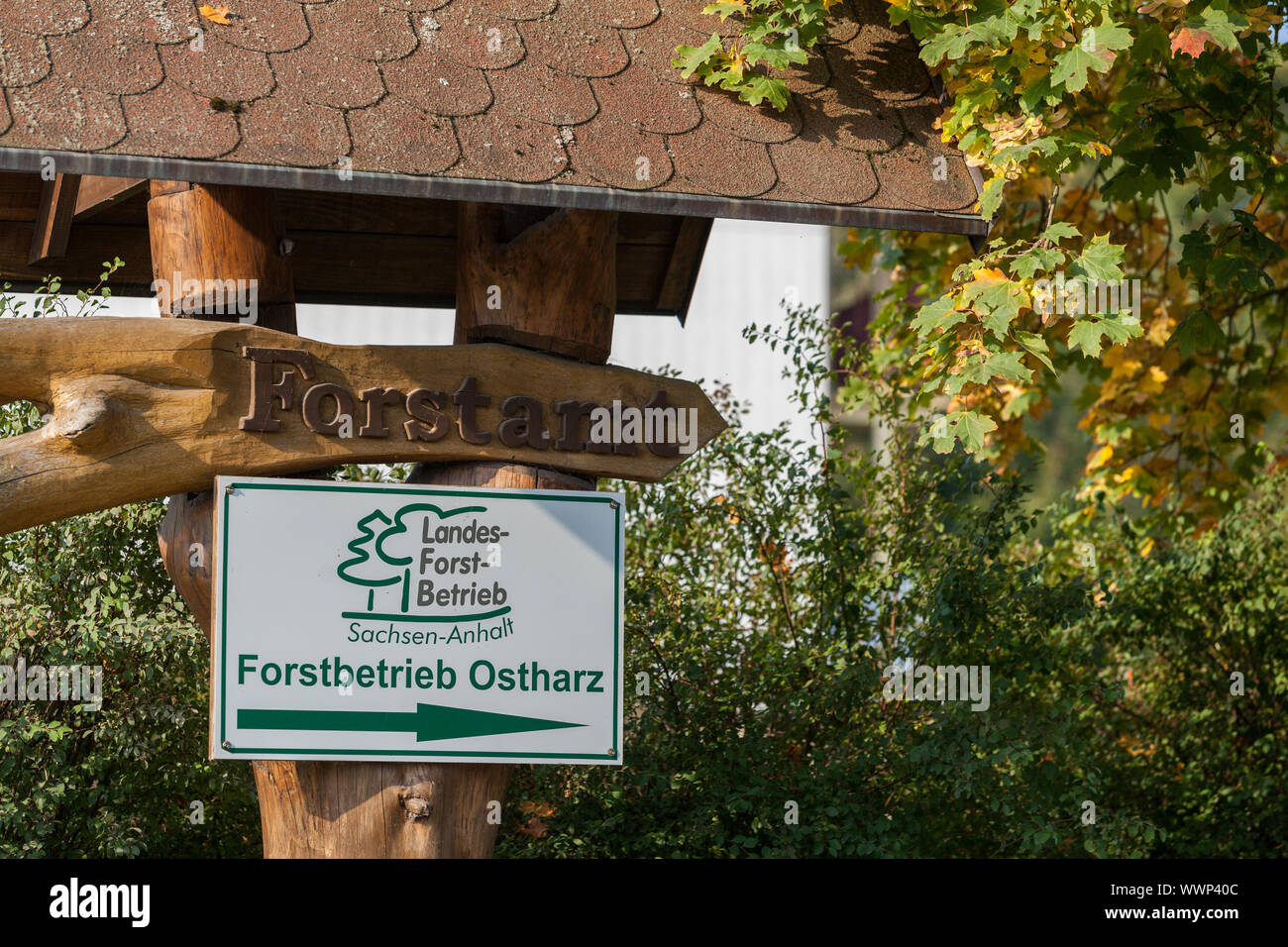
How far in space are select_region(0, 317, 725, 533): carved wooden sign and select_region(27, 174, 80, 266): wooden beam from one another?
0.96 metres

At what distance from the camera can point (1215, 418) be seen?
7320 millimetres

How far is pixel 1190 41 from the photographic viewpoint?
162 inches

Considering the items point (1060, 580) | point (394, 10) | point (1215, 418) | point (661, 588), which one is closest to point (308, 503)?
point (394, 10)

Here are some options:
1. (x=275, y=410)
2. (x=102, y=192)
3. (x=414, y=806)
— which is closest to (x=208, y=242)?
(x=275, y=410)

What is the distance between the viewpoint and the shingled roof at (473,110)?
342cm

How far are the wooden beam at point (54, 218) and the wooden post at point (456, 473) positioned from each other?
61 cm

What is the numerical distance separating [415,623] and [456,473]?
0.42 meters

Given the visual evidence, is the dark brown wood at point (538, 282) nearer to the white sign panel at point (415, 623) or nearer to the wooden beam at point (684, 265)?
the white sign panel at point (415, 623)

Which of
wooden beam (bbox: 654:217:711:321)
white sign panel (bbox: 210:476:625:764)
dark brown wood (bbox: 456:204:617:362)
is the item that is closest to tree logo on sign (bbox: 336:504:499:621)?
white sign panel (bbox: 210:476:625:764)

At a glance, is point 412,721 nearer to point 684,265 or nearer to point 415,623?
point 415,623

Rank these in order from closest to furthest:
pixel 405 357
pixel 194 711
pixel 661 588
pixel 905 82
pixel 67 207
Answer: pixel 405 357, pixel 905 82, pixel 67 207, pixel 194 711, pixel 661 588

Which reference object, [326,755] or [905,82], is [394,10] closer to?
[905,82]

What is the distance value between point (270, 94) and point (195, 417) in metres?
0.81

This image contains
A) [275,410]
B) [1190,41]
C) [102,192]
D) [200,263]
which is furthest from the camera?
[102,192]
